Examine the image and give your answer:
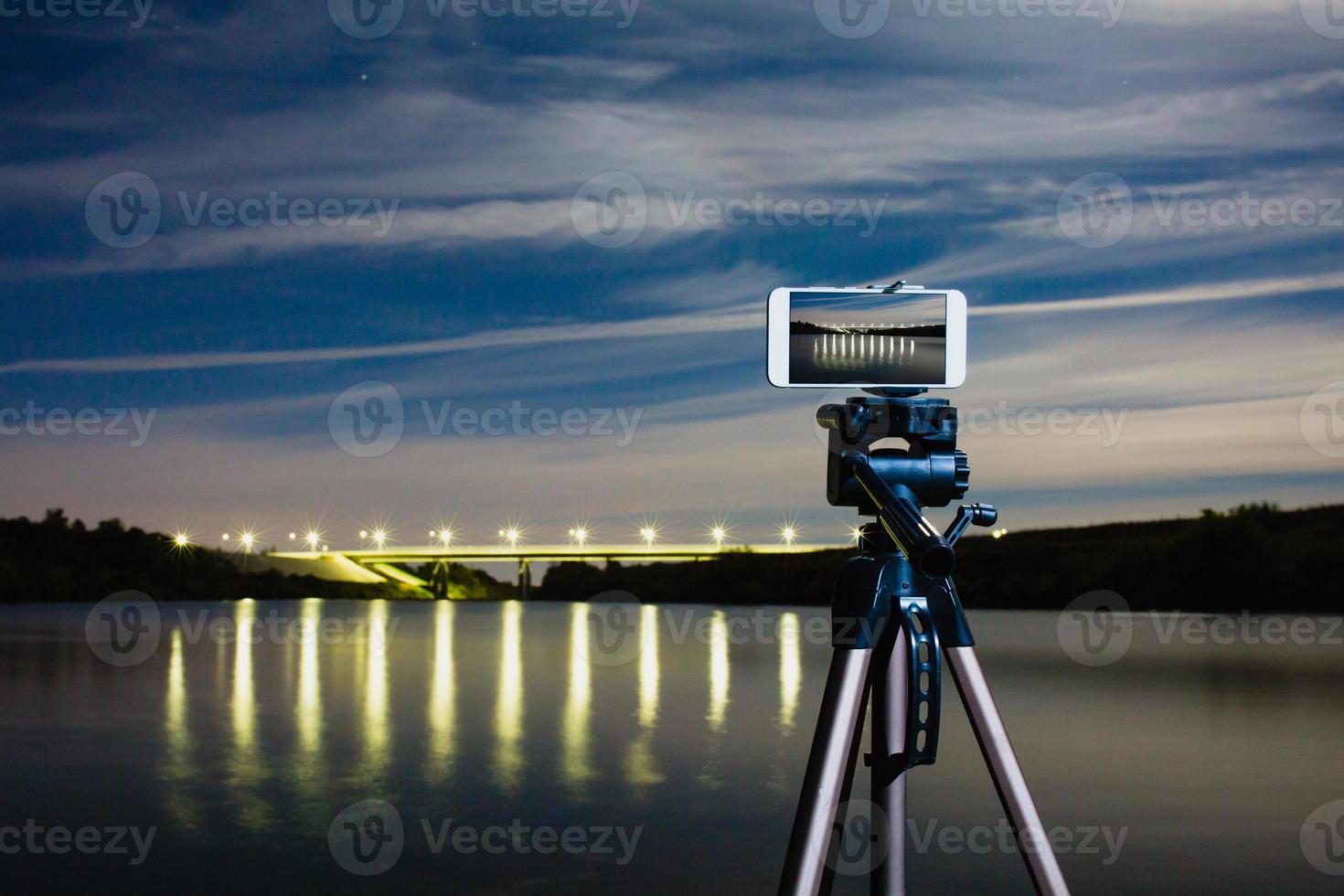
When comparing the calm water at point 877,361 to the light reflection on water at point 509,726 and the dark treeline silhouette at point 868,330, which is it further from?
the light reflection on water at point 509,726

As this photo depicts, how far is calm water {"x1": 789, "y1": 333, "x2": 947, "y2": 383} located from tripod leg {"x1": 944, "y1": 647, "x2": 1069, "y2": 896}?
59cm

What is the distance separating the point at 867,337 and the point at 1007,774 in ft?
3.13

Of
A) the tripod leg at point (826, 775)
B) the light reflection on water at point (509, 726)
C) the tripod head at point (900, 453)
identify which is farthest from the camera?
the light reflection on water at point (509, 726)

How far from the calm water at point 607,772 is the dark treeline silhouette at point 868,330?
2.95m

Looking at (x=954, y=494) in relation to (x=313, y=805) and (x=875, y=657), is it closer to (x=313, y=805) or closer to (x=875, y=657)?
(x=875, y=657)

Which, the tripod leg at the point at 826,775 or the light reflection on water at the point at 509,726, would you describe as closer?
the tripod leg at the point at 826,775

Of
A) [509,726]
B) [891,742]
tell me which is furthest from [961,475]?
[509,726]

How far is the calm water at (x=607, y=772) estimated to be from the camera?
538cm

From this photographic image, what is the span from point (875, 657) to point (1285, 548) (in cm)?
6361

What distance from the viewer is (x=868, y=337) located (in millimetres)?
2750

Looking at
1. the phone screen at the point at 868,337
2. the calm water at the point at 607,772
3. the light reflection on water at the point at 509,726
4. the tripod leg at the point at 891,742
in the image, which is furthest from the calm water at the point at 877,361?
the light reflection on water at the point at 509,726

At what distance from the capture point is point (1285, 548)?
2352 inches

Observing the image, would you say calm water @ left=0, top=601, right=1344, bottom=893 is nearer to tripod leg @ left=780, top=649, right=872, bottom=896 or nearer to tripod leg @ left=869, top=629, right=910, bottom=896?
tripod leg @ left=869, top=629, right=910, bottom=896

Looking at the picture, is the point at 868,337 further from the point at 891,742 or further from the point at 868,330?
the point at 891,742
